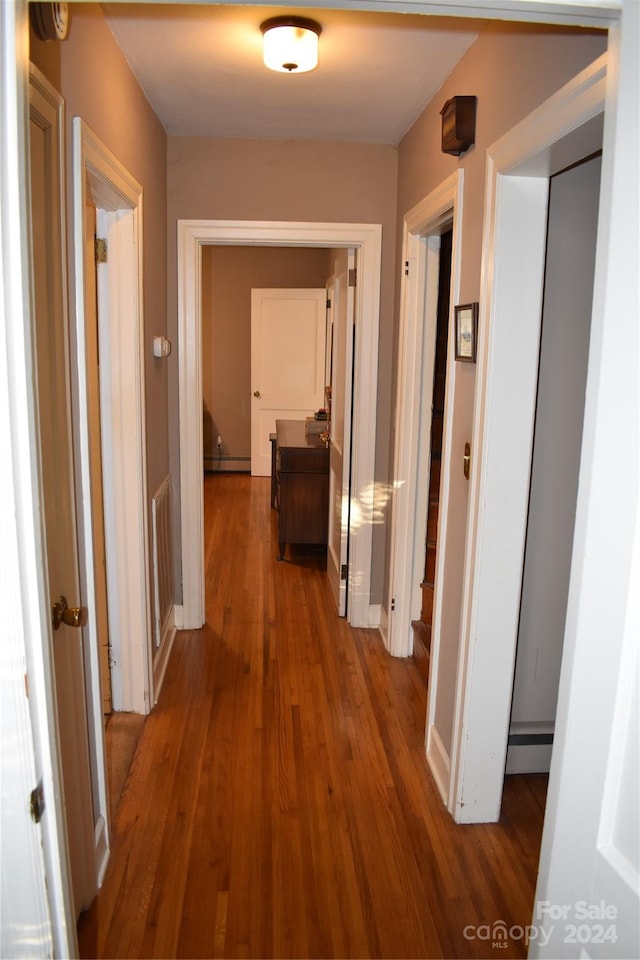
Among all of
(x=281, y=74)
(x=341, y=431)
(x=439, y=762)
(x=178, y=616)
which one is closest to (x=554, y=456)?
(x=439, y=762)

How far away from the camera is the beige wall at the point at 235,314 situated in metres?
7.91

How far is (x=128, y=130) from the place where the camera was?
106 inches

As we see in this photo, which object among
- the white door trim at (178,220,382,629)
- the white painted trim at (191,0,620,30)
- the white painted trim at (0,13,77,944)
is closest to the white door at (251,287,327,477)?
the white door trim at (178,220,382,629)

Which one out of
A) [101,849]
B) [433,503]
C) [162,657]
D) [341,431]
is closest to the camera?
[101,849]

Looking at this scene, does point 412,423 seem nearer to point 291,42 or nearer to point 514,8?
point 291,42

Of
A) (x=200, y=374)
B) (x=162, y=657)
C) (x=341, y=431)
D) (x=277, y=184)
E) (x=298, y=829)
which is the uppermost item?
(x=277, y=184)

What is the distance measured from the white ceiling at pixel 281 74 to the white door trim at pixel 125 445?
467 mm

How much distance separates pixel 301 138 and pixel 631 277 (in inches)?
120

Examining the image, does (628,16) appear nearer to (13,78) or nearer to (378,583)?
(13,78)

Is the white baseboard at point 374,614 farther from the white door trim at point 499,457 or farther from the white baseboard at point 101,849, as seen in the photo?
the white baseboard at point 101,849

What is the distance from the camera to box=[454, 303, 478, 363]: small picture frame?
231 centimetres

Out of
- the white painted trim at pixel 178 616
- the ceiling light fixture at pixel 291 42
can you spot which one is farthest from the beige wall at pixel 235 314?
the ceiling light fixture at pixel 291 42

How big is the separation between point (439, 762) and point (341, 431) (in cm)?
211

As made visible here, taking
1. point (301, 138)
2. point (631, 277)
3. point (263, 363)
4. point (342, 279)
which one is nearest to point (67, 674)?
point (631, 277)
